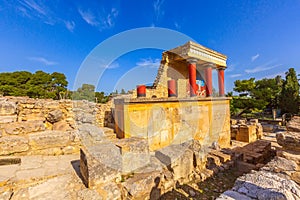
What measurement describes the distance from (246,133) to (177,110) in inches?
234

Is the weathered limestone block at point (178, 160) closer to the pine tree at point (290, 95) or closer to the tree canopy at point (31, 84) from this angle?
the pine tree at point (290, 95)

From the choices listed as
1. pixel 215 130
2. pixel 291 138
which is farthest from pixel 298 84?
pixel 291 138

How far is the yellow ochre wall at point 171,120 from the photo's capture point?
11.6ft

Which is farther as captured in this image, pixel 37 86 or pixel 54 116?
pixel 37 86

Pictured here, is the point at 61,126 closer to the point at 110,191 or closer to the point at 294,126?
the point at 110,191

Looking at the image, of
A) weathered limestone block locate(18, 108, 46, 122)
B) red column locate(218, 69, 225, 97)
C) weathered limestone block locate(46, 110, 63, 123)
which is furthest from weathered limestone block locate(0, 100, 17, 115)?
red column locate(218, 69, 225, 97)

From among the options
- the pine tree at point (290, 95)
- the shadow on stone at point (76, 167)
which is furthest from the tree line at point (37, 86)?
the pine tree at point (290, 95)

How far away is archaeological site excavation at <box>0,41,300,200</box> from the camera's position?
74.4 inches

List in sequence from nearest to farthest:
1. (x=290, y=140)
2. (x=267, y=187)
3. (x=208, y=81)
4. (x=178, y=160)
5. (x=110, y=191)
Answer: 1. (x=267, y=187)
2. (x=110, y=191)
3. (x=290, y=140)
4. (x=178, y=160)
5. (x=208, y=81)

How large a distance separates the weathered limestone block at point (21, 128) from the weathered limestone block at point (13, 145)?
0.37m

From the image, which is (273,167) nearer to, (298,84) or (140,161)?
(140,161)

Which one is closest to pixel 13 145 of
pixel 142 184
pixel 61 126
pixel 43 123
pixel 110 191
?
pixel 43 123

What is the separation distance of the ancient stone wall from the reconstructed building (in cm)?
134

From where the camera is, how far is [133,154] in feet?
8.46
